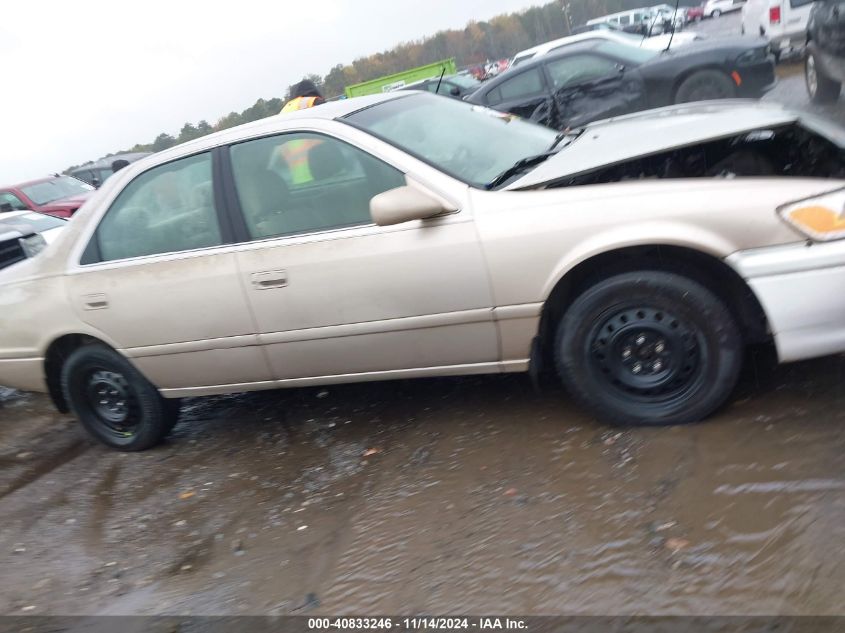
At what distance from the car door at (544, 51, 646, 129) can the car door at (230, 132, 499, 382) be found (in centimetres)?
570

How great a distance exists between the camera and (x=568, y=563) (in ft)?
9.09

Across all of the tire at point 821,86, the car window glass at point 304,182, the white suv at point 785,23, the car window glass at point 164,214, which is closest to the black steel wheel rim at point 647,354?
→ the car window glass at point 304,182

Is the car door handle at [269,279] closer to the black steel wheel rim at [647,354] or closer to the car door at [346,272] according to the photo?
the car door at [346,272]

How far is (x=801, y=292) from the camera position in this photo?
10.00 feet

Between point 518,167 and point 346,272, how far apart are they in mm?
957

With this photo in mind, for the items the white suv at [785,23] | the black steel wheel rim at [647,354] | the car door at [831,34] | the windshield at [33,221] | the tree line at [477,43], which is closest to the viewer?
the black steel wheel rim at [647,354]

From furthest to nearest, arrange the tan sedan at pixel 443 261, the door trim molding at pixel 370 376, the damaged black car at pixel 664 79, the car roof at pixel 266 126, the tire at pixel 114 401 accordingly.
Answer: the damaged black car at pixel 664 79 < the tire at pixel 114 401 < the car roof at pixel 266 126 < the door trim molding at pixel 370 376 < the tan sedan at pixel 443 261

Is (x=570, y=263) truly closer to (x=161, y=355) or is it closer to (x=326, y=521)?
(x=326, y=521)

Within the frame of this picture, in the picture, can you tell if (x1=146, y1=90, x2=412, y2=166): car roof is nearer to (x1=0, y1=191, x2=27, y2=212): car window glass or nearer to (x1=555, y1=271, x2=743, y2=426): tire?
(x1=555, y1=271, x2=743, y2=426): tire

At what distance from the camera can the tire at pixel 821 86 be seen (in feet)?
28.1

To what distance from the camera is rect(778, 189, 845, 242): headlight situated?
3008 millimetres

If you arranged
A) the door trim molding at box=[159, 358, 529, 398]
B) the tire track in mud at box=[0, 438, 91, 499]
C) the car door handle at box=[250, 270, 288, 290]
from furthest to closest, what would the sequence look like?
the tire track in mud at box=[0, 438, 91, 499], the car door handle at box=[250, 270, 288, 290], the door trim molding at box=[159, 358, 529, 398]

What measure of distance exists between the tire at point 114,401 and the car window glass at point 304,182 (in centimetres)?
124

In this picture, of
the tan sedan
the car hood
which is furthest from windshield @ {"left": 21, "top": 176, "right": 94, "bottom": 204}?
the car hood
